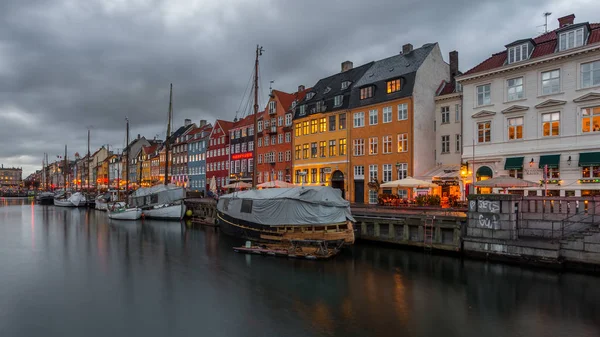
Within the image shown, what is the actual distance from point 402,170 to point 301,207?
16.1 m

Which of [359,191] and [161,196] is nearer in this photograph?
[359,191]

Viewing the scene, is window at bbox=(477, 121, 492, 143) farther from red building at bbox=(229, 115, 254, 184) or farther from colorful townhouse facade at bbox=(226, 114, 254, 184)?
red building at bbox=(229, 115, 254, 184)

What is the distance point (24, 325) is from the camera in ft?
41.7

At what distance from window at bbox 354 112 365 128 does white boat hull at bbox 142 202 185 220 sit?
75.9ft

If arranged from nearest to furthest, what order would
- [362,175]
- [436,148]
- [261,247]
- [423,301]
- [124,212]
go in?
[423,301] < [261,247] < [436,148] < [362,175] < [124,212]

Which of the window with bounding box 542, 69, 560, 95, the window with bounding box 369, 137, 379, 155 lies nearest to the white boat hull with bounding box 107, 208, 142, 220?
the window with bounding box 369, 137, 379, 155

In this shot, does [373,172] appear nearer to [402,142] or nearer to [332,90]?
[402,142]

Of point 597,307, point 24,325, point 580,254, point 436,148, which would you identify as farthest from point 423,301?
point 436,148

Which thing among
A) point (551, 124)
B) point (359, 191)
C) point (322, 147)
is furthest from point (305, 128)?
point (551, 124)

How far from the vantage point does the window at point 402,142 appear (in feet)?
116

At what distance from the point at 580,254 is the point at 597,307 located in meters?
4.47

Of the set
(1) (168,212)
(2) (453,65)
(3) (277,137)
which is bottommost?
(1) (168,212)

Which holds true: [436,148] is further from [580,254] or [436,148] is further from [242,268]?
[242,268]

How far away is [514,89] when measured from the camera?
2773 cm
